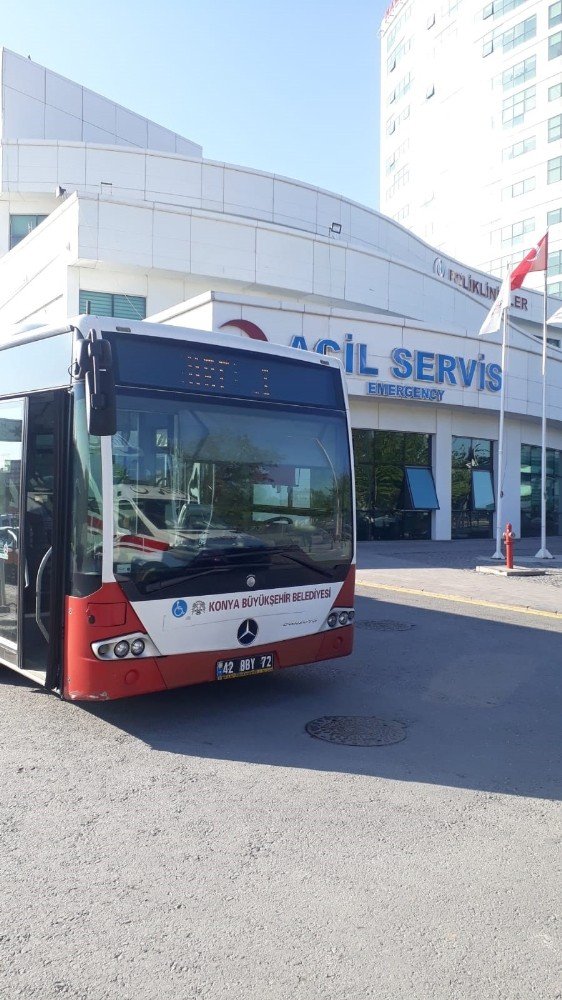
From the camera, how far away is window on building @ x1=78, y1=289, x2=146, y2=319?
2573 cm

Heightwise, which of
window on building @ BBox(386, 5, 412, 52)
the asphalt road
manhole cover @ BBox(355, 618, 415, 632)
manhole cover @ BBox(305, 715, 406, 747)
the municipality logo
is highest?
window on building @ BBox(386, 5, 412, 52)

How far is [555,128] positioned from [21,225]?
40.8 meters

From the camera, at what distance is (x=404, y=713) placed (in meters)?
6.66

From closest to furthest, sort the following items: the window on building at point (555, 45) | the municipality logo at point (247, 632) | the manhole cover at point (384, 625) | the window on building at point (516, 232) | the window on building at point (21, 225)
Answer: the municipality logo at point (247, 632), the manhole cover at point (384, 625), the window on building at point (21, 225), the window on building at point (555, 45), the window on building at point (516, 232)

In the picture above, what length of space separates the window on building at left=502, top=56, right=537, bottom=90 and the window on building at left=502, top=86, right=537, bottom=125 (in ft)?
2.42

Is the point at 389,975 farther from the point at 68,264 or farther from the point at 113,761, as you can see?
the point at 68,264

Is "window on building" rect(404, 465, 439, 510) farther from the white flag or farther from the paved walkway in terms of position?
the white flag

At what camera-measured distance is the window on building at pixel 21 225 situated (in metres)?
32.3

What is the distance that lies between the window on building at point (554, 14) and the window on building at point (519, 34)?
4.56 feet

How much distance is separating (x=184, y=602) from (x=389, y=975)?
3330 millimetres

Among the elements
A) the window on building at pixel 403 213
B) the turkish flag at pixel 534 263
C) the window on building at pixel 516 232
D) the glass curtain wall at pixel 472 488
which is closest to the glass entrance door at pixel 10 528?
the turkish flag at pixel 534 263

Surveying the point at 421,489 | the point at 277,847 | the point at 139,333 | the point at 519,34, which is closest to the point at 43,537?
the point at 139,333

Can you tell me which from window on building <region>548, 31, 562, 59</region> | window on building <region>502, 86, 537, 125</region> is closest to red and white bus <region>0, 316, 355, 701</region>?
window on building <region>548, 31, 562, 59</region>

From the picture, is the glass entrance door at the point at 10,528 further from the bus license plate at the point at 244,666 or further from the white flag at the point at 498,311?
the white flag at the point at 498,311
